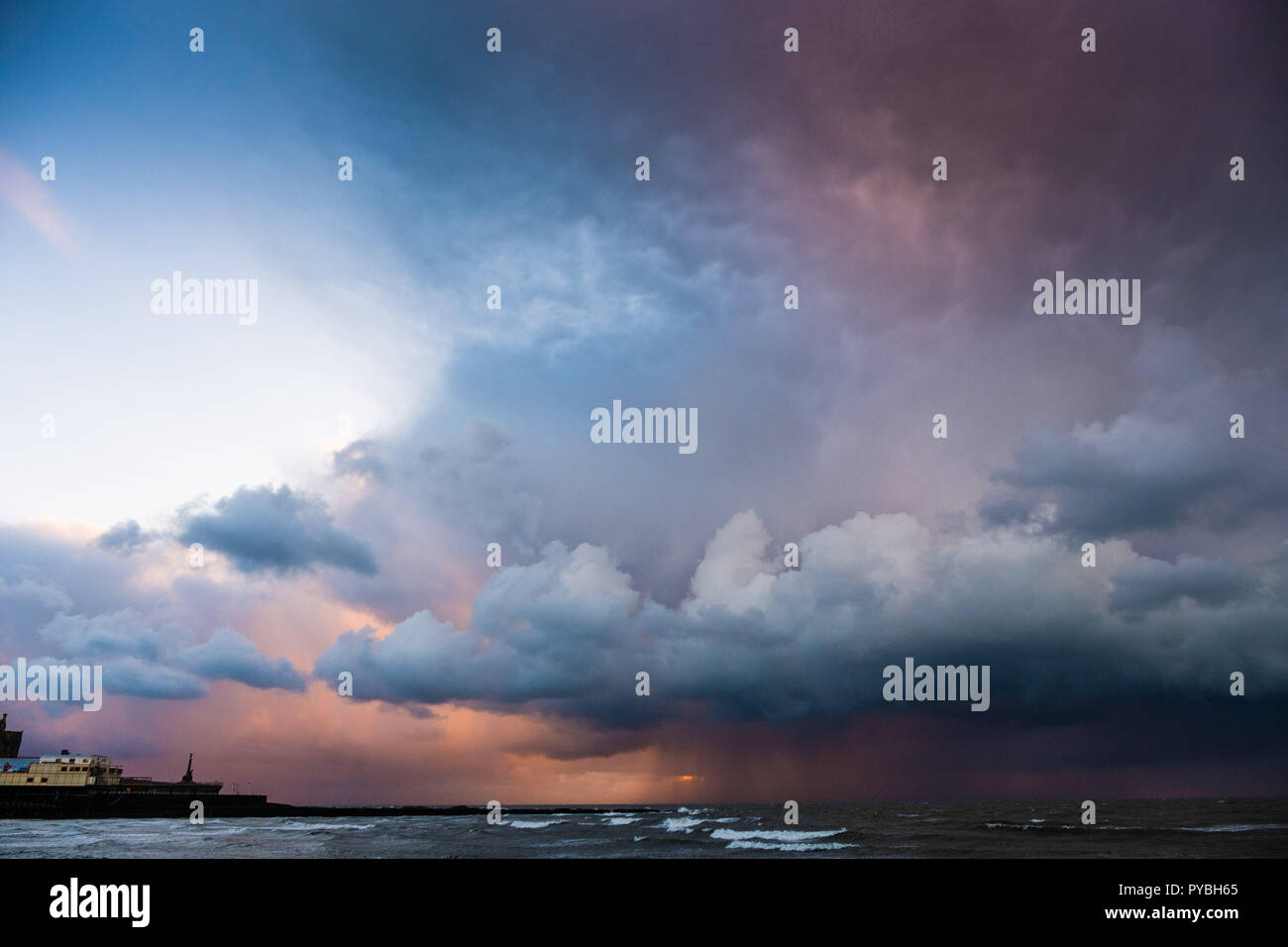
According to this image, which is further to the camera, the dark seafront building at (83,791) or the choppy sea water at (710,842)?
the dark seafront building at (83,791)

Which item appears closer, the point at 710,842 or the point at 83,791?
the point at 710,842

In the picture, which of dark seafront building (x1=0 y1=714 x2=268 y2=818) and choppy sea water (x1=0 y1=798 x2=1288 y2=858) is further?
dark seafront building (x1=0 y1=714 x2=268 y2=818)

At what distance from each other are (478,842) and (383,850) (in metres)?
6.71
